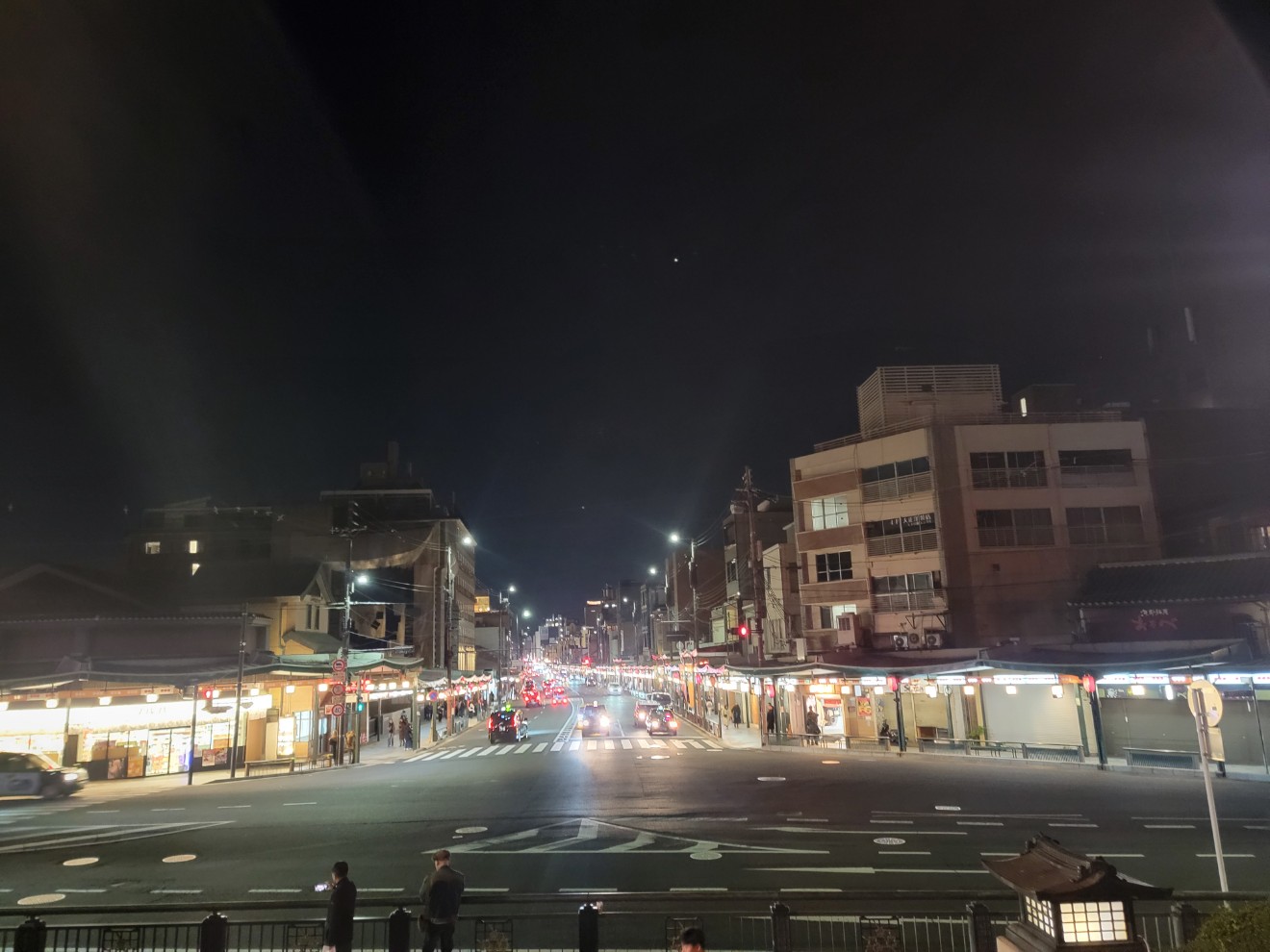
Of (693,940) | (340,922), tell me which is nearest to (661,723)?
(340,922)

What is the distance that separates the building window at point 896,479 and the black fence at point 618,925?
32195 mm

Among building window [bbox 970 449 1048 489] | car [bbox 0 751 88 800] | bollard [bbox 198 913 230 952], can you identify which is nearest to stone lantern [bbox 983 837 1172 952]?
bollard [bbox 198 913 230 952]

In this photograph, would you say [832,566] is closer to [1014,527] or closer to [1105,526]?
[1014,527]

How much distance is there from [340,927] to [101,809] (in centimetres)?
2125

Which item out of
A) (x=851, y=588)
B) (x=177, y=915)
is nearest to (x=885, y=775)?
(x=851, y=588)

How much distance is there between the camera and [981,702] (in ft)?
122

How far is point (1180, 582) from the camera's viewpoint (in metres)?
33.6

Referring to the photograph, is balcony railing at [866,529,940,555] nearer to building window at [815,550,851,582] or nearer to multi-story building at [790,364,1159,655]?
multi-story building at [790,364,1159,655]

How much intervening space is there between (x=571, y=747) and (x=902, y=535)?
73.6 feet

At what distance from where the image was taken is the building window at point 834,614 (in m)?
45.4

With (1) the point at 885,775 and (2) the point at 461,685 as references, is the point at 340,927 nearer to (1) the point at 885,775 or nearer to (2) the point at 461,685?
(1) the point at 885,775

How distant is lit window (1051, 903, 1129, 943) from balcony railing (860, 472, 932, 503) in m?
37.9

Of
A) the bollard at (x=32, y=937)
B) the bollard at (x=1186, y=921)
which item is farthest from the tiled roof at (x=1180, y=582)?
the bollard at (x=32, y=937)

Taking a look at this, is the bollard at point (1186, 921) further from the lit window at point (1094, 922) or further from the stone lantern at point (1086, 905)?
the lit window at point (1094, 922)
